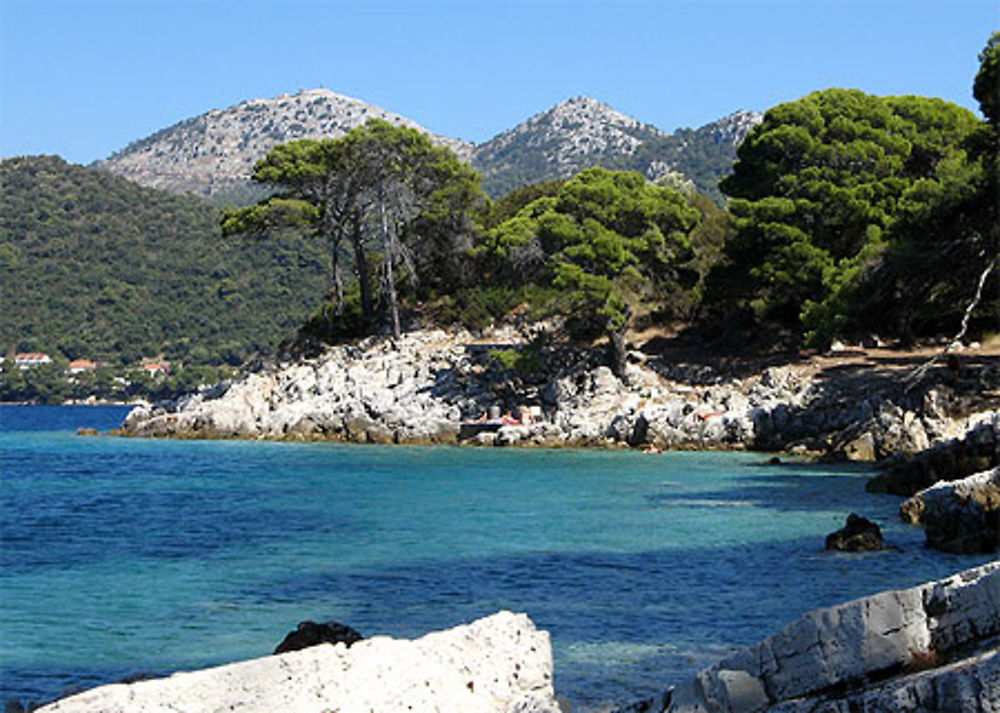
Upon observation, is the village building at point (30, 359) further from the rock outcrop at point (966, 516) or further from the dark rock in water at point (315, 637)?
the dark rock in water at point (315, 637)

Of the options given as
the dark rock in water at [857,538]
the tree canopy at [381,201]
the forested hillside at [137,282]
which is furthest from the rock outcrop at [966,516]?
the forested hillside at [137,282]

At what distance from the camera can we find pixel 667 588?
14406 mm

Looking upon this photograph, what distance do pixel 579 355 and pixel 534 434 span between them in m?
4.67

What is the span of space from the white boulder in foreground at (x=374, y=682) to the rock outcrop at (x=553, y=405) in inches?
850

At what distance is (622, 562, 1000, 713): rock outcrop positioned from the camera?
234 inches

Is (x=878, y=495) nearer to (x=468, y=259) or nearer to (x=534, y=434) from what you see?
(x=534, y=434)

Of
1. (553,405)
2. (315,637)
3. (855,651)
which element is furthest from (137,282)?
(855,651)

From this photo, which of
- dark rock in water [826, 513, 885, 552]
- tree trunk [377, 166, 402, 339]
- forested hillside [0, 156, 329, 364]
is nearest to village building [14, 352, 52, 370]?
forested hillside [0, 156, 329, 364]

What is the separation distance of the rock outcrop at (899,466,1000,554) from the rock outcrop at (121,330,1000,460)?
11411mm

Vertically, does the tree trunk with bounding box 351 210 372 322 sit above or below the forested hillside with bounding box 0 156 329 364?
below

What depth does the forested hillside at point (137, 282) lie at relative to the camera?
103 metres

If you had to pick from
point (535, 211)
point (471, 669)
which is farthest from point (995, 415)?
point (535, 211)

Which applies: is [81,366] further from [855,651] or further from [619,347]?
[855,651]

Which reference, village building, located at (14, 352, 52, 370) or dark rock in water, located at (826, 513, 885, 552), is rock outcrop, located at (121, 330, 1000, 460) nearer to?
dark rock in water, located at (826, 513, 885, 552)
